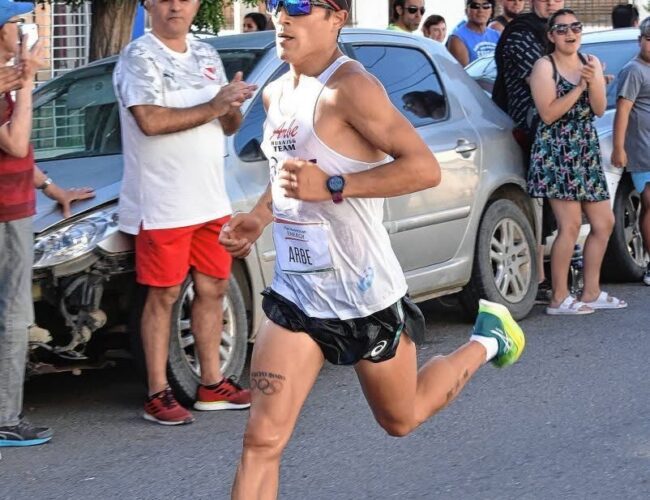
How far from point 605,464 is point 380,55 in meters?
3.11

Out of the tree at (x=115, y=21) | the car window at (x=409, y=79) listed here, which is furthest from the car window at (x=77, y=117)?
the tree at (x=115, y=21)

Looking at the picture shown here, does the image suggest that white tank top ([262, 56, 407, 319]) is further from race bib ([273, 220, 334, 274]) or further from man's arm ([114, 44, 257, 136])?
man's arm ([114, 44, 257, 136])

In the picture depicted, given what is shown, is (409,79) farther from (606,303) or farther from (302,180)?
(302,180)

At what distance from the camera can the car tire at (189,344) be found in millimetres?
6270

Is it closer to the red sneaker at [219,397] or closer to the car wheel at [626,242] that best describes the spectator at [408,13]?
the car wheel at [626,242]

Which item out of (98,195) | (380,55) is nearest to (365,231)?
(98,195)

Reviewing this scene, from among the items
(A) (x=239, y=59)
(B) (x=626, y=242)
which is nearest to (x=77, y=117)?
(A) (x=239, y=59)

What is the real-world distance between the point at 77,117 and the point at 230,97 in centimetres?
128

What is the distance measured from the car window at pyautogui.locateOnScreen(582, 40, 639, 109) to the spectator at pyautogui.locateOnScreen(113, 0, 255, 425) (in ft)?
15.3

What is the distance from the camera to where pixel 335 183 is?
395cm

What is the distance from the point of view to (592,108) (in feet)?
27.5

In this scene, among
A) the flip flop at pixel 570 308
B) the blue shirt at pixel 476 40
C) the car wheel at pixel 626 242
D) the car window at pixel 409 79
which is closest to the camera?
the car window at pixel 409 79

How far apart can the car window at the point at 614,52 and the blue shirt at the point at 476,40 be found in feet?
5.54

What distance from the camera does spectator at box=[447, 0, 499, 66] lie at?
39.4 ft
